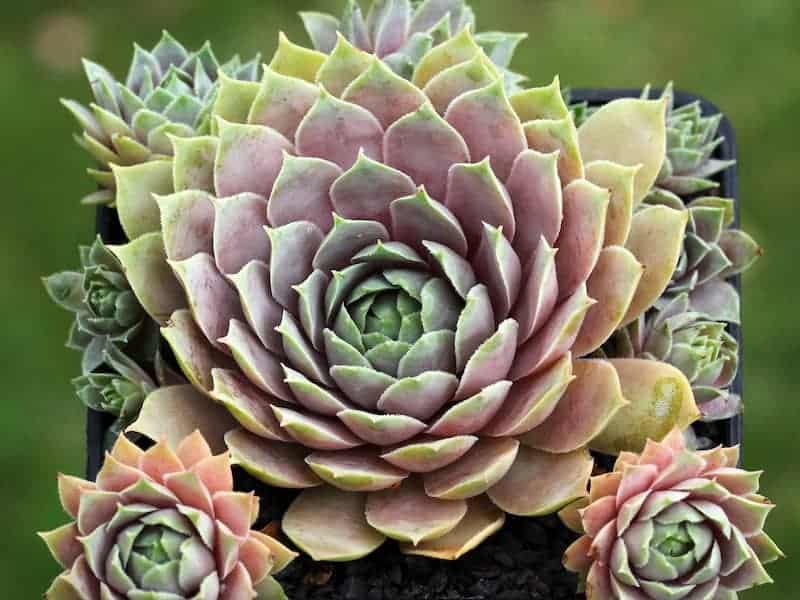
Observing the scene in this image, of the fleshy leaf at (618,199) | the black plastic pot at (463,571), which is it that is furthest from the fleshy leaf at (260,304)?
the fleshy leaf at (618,199)

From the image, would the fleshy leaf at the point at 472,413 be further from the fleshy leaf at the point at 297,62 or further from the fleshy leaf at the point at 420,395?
the fleshy leaf at the point at 297,62

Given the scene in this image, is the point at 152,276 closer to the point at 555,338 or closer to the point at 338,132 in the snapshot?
the point at 338,132

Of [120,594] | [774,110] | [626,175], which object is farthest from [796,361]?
[120,594]

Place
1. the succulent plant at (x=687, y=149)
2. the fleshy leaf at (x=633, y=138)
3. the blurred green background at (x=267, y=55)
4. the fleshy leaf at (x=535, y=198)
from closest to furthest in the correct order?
the fleshy leaf at (x=535, y=198), the fleshy leaf at (x=633, y=138), the succulent plant at (x=687, y=149), the blurred green background at (x=267, y=55)

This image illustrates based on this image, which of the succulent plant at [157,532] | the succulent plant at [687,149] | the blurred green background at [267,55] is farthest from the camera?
the blurred green background at [267,55]

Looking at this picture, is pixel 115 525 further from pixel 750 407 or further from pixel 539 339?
pixel 750 407

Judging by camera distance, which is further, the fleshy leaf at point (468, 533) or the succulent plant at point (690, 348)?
the succulent plant at point (690, 348)

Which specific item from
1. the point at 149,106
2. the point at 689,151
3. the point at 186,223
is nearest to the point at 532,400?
the point at 186,223
